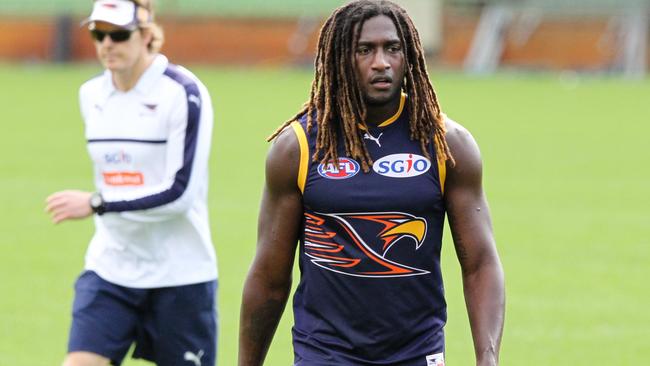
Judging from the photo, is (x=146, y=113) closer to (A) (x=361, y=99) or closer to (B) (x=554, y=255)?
(A) (x=361, y=99)

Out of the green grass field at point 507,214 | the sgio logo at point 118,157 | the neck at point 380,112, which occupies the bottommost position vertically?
the green grass field at point 507,214

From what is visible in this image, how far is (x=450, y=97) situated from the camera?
34844 millimetres

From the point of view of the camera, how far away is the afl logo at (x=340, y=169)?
541cm

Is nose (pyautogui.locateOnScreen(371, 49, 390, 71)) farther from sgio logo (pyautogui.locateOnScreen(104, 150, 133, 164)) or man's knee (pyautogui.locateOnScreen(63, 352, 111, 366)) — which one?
man's knee (pyautogui.locateOnScreen(63, 352, 111, 366))

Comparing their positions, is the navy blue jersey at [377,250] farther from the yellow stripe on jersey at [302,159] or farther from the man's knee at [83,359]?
the man's knee at [83,359]

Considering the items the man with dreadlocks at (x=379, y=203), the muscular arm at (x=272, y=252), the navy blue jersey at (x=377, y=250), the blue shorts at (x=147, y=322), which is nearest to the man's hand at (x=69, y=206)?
the blue shorts at (x=147, y=322)

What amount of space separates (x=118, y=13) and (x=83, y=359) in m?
1.81

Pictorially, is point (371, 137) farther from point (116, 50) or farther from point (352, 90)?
point (116, 50)

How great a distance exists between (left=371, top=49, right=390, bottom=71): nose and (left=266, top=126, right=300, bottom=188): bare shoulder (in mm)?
415

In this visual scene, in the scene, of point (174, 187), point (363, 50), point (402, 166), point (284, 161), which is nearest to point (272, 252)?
point (284, 161)

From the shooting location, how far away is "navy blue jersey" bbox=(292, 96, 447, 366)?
17.7 feet

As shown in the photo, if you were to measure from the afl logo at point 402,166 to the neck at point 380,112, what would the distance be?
159 millimetres

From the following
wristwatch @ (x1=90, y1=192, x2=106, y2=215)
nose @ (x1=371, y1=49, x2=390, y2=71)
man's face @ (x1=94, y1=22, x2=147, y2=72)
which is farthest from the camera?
man's face @ (x1=94, y1=22, x2=147, y2=72)

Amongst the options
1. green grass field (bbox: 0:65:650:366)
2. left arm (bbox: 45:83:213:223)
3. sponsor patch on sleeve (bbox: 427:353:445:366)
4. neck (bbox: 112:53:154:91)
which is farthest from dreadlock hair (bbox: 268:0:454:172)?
green grass field (bbox: 0:65:650:366)
